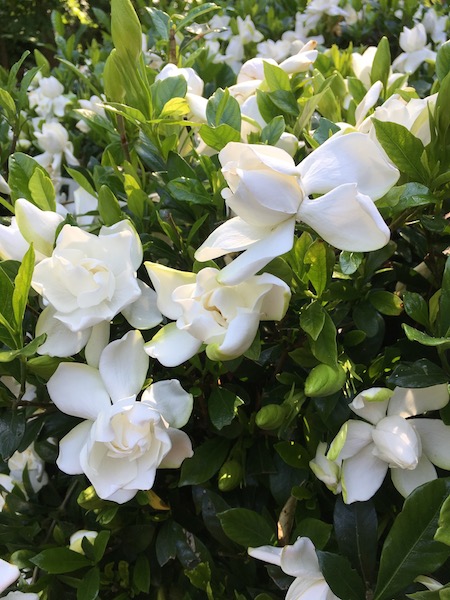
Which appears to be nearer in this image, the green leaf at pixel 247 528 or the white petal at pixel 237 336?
the white petal at pixel 237 336

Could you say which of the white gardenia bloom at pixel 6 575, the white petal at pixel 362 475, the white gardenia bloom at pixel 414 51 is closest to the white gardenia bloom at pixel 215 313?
the white petal at pixel 362 475

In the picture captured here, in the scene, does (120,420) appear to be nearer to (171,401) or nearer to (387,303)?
(171,401)

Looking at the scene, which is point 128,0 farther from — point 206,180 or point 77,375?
point 77,375

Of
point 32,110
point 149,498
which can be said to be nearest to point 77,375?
point 149,498

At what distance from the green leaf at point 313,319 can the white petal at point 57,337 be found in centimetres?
27

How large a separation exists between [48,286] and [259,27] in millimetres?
1675

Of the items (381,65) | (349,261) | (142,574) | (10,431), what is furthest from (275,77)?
(142,574)

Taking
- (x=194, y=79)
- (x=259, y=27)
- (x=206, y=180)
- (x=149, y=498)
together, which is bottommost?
(x=149, y=498)

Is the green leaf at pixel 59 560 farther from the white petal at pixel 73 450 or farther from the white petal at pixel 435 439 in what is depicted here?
the white petal at pixel 435 439

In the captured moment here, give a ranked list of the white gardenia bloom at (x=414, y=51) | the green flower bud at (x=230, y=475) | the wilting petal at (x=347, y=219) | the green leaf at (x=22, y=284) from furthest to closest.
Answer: the white gardenia bloom at (x=414, y=51)
the green flower bud at (x=230, y=475)
the green leaf at (x=22, y=284)
the wilting petal at (x=347, y=219)

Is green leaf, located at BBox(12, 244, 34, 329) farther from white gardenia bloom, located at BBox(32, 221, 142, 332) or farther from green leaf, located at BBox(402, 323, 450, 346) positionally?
green leaf, located at BBox(402, 323, 450, 346)

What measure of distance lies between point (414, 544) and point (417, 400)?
16cm

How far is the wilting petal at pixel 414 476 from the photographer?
70cm

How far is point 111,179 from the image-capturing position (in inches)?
38.5
